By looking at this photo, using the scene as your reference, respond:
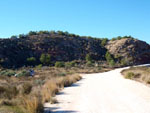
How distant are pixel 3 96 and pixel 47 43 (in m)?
70.5

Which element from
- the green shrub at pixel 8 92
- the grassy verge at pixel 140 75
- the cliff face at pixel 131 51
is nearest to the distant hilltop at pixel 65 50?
the cliff face at pixel 131 51

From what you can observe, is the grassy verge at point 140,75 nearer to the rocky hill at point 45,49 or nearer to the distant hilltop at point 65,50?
the rocky hill at point 45,49

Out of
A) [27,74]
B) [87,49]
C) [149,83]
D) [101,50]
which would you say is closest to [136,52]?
[101,50]

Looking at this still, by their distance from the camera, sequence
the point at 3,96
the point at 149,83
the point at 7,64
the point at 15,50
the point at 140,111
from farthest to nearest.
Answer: the point at 15,50
the point at 7,64
the point at 149,83
the point at 3,96
the point at 140,111

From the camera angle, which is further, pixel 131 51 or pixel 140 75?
pixel 131 51

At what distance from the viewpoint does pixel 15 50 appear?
218 ft

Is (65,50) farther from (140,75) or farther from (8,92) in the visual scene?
(8,92)

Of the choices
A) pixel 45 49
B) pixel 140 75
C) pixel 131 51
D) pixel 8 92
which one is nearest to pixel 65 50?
pixel 45 49

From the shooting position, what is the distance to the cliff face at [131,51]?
7700 cm

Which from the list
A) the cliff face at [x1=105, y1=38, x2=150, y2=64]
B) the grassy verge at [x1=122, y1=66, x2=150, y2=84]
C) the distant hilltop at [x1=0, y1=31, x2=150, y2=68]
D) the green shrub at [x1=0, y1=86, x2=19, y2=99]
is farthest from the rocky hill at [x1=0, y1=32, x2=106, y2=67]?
the green shrub at [x1=0, y1=86, x2=19, y2=99]

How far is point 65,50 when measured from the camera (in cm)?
7806

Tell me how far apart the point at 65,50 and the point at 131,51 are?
3019cm

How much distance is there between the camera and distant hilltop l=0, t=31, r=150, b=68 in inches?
2507

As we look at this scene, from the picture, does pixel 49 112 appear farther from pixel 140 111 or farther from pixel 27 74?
pixel 27 74
